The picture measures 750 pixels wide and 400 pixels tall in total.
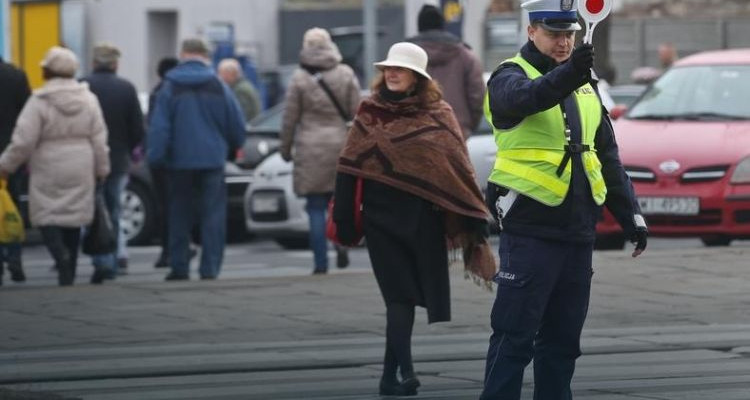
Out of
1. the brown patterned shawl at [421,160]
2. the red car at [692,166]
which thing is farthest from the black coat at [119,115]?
the brown patterned shawl at [421,160]

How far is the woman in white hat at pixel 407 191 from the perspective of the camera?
30.6ft

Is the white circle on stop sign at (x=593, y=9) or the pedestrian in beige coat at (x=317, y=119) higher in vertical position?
the white circle on stop sign at (x=593, y=9)

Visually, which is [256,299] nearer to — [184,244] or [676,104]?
[184,244]

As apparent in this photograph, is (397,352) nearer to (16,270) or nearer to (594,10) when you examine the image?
(594,10)

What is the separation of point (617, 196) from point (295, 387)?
2.42 m

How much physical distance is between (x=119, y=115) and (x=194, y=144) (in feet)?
4.07

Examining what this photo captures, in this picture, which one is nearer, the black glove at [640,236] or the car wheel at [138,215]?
the black glove at [640,236]

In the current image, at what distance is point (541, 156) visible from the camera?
23.8 ft

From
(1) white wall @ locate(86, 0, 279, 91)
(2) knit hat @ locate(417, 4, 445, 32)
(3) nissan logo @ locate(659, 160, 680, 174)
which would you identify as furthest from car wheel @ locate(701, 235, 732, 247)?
(1) white wall @ locate(86, 0, 279, 91)

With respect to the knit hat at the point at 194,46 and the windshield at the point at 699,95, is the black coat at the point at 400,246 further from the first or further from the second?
the windshield at the point at 699,95

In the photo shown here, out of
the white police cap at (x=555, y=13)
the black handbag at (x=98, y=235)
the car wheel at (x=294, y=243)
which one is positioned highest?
the white police cap at (x=555, y=13)

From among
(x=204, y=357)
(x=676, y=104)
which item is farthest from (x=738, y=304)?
(x=676, y=104)

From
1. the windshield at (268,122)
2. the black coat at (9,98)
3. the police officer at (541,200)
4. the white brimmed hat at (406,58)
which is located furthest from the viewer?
the windshield at (268,122)

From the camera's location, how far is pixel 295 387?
31.0 ft
